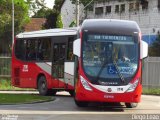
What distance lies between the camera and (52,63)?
29.5m

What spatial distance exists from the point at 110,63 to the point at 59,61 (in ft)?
25.4

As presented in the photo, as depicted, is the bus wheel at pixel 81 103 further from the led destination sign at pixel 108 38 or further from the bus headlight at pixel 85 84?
the led destination sign at pixel 108 38

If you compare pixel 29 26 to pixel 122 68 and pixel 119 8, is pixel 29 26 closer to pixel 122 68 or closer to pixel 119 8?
pixel 119 8

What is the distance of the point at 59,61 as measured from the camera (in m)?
29.0

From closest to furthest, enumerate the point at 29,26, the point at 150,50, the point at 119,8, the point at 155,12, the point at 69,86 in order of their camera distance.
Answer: the point at 69,86 < the point at 150,50 < the point at 155,12 < the point at 119,8 < the point at 29,26

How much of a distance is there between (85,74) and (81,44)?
1121 mm

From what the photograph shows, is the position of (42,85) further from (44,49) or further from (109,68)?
(109,68)

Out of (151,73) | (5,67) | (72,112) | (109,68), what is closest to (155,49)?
(151,73)

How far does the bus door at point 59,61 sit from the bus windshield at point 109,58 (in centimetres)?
689

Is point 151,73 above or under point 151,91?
above

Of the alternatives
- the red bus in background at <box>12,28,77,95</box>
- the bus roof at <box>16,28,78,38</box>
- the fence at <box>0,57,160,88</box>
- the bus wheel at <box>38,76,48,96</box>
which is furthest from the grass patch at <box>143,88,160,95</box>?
the bus roof at <box>16,28,78,38</box>

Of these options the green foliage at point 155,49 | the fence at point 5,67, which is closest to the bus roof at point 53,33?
the fence at point 5,67

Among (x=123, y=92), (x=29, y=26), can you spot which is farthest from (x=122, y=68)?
(x=29, y=26)

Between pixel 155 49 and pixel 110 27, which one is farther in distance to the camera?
pixel 155 49
